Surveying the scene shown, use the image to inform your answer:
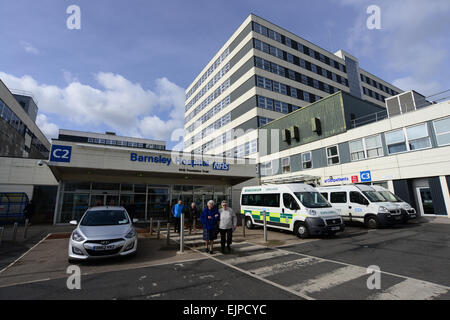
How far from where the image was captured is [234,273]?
5.08 m

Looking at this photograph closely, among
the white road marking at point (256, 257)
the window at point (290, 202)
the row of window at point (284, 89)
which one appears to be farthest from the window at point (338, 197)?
the row of window at point (284, 89)

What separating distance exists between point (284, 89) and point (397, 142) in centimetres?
1784

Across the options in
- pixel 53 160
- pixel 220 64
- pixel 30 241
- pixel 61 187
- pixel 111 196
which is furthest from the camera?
pixel 220 64

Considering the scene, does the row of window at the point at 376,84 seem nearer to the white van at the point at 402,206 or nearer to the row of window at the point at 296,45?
the row of window at the point at 296,45

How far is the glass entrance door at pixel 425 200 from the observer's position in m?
14.6

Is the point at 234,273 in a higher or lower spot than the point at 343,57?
lower

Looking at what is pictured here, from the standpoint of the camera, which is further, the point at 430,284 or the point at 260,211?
the point at 260,211

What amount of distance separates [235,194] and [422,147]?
625 inches

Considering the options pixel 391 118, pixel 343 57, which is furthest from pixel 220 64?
pixel 391 118

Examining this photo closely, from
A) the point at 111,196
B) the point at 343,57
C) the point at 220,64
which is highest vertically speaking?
the point at 343,57

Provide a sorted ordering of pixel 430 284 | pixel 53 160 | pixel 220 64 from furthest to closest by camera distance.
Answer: pixel 220 64
pixel 53 160
pixel 430 284

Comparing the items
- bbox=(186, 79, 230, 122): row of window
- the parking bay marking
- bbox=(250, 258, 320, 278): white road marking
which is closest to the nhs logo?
bbox=(250, 258, 320, 278): white road marking

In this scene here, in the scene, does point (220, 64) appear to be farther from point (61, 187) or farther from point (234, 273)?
point (234, 273)

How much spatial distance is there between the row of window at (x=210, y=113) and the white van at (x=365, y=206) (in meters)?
23.9
